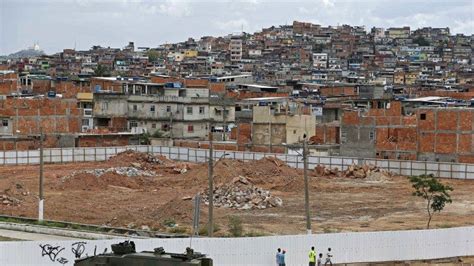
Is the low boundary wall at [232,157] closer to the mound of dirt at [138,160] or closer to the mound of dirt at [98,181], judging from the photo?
the mound of dirt at [138,160]

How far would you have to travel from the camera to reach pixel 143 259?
19.0 m

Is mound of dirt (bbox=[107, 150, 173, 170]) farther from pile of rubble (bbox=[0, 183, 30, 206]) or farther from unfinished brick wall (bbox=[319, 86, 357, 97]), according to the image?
unfinished brick wall (bbox=[319, 86, 357, 97])

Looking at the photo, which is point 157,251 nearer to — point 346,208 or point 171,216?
point 171,216

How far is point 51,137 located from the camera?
75.1 meters

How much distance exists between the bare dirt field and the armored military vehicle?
17.4 m

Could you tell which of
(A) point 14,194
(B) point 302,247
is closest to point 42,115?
(A) point 14,194

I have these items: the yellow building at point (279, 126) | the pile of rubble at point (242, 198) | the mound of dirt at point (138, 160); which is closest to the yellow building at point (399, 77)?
the yellow building at point (279, 126)

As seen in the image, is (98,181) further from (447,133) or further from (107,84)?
(107,84)

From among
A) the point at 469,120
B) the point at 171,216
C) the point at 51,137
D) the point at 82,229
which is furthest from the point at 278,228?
the point at 51,137

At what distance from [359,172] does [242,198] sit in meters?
14.6

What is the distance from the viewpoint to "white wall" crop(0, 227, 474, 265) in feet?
88.5

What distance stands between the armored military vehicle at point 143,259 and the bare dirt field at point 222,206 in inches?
687

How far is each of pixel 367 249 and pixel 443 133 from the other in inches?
1402

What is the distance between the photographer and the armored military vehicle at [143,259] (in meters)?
18.6
